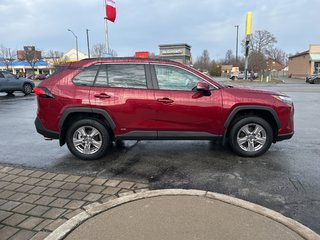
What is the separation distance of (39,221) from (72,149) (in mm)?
2085

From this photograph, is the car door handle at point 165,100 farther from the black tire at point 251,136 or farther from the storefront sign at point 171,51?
the storefront sign at point 171,51

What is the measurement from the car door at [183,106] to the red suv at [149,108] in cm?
2

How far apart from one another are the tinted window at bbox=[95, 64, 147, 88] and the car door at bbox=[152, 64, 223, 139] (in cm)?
26

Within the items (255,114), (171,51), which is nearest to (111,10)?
(171,51)

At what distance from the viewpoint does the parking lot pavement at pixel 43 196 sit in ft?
9.84

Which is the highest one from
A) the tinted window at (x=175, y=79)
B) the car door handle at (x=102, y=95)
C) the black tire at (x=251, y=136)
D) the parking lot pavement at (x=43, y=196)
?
the tinted window at (x=175, y=79)

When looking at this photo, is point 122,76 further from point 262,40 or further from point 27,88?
point 262,40

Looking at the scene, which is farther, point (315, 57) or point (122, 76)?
point (315, 57)

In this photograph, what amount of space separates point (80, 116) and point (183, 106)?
187 centimetres

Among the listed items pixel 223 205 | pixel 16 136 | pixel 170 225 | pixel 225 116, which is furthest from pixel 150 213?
pixel 16 136

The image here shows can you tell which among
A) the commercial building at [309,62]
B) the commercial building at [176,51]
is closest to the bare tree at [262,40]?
the commercial building at [309,62]

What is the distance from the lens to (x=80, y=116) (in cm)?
508

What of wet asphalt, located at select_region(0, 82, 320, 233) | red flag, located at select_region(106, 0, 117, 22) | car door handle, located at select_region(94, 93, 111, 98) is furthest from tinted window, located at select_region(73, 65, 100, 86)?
red flag, located at select_region(106, 0, 117, 22)

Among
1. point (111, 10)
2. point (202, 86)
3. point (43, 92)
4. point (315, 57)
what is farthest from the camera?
point (315, 57)
